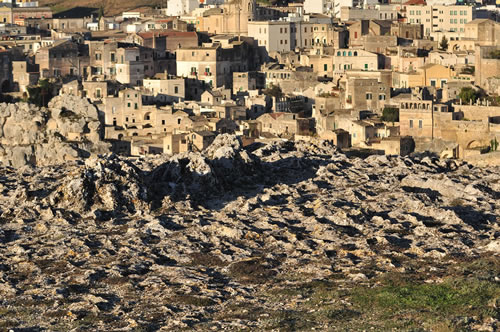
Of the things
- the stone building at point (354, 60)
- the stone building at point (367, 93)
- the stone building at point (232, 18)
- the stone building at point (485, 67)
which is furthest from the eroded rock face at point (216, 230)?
the stone building at point (232, 18)

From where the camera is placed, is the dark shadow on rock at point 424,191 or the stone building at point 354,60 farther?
the stone building at point 354,60

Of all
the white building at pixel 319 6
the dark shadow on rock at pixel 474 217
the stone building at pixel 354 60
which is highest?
the white building at pixel 319 6

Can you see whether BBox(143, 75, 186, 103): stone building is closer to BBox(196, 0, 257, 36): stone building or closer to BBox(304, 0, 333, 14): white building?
BBox(196, 0, 257, 36): stone building

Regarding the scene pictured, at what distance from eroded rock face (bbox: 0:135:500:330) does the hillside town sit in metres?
11.2

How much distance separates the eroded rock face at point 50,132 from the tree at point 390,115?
15534 mm

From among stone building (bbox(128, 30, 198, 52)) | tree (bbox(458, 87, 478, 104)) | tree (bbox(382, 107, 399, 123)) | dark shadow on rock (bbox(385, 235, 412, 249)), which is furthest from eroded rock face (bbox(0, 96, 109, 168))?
dark shadow on rock (bbox(385, 235, 412, 249))

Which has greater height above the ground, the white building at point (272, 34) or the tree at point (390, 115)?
the white building at point (272, 34)

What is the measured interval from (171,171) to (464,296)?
1756cm

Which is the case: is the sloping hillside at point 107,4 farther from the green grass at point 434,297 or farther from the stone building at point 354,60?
the green grass at point 434,297

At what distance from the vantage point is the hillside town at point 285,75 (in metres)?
64.8

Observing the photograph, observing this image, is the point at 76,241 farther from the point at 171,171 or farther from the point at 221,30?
the point at 221,30

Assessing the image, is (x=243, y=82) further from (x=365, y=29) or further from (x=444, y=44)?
(x=444, y=44)

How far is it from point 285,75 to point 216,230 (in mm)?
41087

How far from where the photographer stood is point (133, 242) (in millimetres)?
39656
